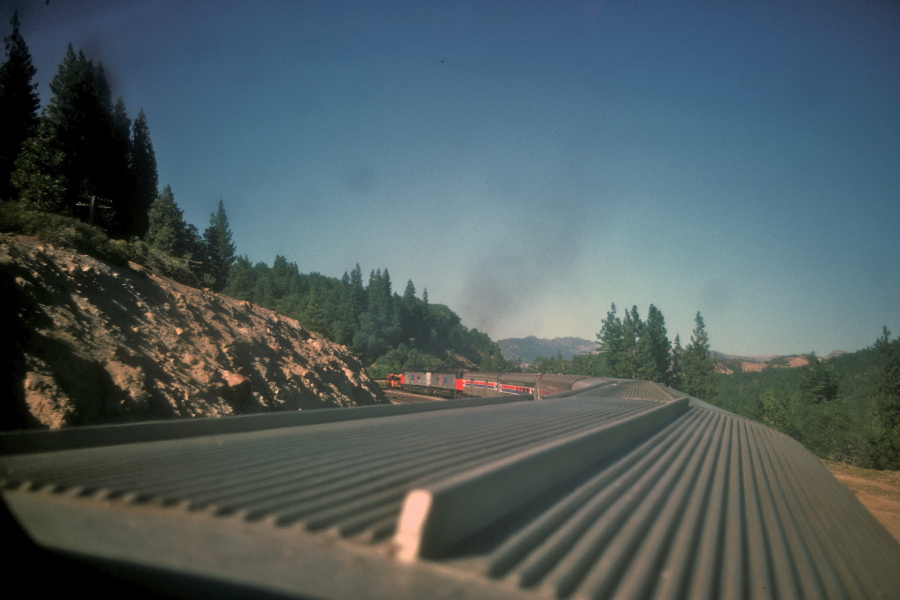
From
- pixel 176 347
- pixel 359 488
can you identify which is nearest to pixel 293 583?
pixel 359 488

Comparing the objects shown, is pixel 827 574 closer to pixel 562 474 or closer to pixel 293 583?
pixel 562 474

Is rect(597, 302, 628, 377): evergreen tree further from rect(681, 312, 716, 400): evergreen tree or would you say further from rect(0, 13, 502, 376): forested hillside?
rect(0, 13, 502, 376): forested hillside

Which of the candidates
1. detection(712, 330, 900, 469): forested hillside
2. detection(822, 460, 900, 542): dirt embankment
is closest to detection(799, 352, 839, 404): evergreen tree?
detection(712, 330, 900, 469): forested hillside

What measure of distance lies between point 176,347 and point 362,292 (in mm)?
75200

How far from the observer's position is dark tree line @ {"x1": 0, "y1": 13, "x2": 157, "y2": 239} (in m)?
20.1

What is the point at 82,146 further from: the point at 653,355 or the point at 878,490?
the point at 653,355

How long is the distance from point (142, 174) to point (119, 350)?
127 feet

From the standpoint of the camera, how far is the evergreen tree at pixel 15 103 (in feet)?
77.9

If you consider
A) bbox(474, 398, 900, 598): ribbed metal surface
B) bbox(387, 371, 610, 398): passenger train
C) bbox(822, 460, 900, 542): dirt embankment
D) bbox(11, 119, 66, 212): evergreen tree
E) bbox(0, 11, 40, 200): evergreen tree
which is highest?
bbox(0, 11, 40, 200): evergreen tree

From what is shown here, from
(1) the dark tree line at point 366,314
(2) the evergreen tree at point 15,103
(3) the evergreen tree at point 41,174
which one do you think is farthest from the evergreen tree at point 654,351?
(2) the evergreen tree at point 15,103

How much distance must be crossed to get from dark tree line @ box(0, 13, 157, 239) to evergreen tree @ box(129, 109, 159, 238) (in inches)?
169

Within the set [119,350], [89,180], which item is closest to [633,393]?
[119,350]

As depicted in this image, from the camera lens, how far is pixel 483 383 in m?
28.5

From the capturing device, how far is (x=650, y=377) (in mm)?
55750
